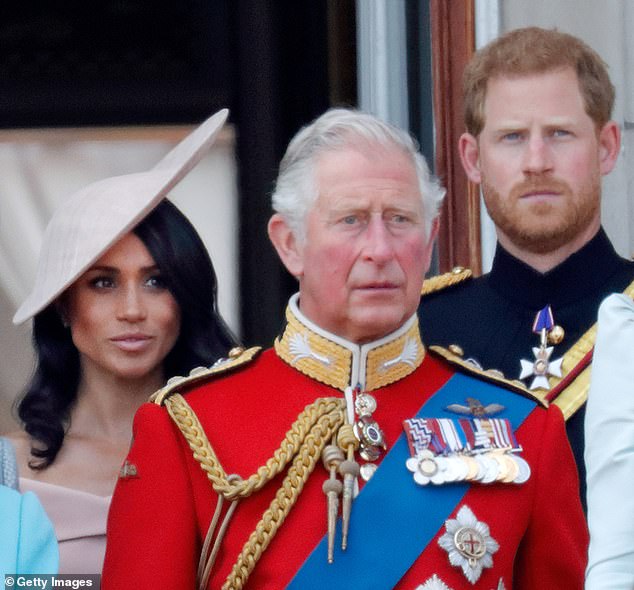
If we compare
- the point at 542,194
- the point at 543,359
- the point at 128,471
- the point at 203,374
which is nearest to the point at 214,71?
the point at 542,194

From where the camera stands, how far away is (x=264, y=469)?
351 cm

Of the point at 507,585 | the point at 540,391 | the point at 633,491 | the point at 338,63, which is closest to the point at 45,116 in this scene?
the point at 338,63

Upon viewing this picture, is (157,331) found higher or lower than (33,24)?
lower

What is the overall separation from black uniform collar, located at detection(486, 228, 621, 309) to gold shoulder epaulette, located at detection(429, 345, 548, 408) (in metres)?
0.35

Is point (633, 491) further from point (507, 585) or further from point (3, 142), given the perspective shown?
point (3, 142)

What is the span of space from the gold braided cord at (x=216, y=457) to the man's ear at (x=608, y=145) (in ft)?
2.85

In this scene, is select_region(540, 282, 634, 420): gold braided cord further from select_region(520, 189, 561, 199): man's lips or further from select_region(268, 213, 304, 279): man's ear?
select_region(268, 213, 304, 279): man's ear

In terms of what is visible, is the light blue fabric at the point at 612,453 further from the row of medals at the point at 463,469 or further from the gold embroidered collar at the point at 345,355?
the gold embroidered collar at the point at 345,355

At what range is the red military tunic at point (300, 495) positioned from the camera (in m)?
3.46

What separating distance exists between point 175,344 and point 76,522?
38cm

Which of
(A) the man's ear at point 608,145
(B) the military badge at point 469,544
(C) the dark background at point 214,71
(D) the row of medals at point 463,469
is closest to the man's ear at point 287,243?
(D) the row of medals at point 463,469

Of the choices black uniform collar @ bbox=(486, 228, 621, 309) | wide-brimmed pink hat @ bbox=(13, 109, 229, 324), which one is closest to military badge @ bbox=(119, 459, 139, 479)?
wide-brimmed pink hat @ bbox=(13, 109, 229, 324)

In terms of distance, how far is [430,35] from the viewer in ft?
15.4

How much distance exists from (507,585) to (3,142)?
1701 mm
